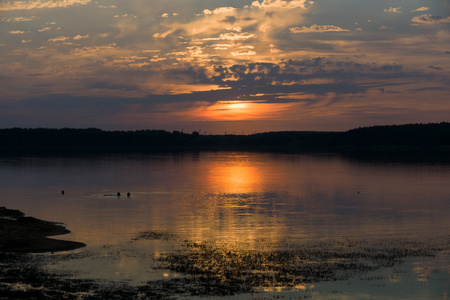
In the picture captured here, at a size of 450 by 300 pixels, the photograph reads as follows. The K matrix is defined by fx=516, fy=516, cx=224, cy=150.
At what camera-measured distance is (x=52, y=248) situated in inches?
1663

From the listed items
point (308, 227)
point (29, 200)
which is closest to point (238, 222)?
point (308, 227)

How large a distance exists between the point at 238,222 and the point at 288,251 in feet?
59.8

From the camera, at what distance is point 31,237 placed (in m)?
46.5

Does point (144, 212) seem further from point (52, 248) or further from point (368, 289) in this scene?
point (368, 289)

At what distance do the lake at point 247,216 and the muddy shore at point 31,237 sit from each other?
2.02 meters

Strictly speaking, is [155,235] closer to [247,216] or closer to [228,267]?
[228,267]

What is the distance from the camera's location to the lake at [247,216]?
33.5 meters

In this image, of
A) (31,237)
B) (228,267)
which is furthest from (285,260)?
(31,237)

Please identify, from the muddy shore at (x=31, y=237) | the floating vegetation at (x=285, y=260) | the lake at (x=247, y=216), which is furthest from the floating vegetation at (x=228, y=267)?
the muddy shore at (x=31, y=237)

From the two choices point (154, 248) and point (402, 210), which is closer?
point (154, 248)

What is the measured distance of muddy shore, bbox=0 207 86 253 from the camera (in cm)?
4212

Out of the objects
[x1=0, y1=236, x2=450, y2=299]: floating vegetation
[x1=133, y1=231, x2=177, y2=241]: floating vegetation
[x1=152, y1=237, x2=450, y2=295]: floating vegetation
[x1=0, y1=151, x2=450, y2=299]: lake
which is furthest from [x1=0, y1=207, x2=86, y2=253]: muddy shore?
[x1=152, y1=237, x2=450, y2=295]: floating vegetation

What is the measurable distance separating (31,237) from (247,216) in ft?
89.3

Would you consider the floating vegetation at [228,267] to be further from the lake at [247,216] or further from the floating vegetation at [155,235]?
the lake at [247,216]
